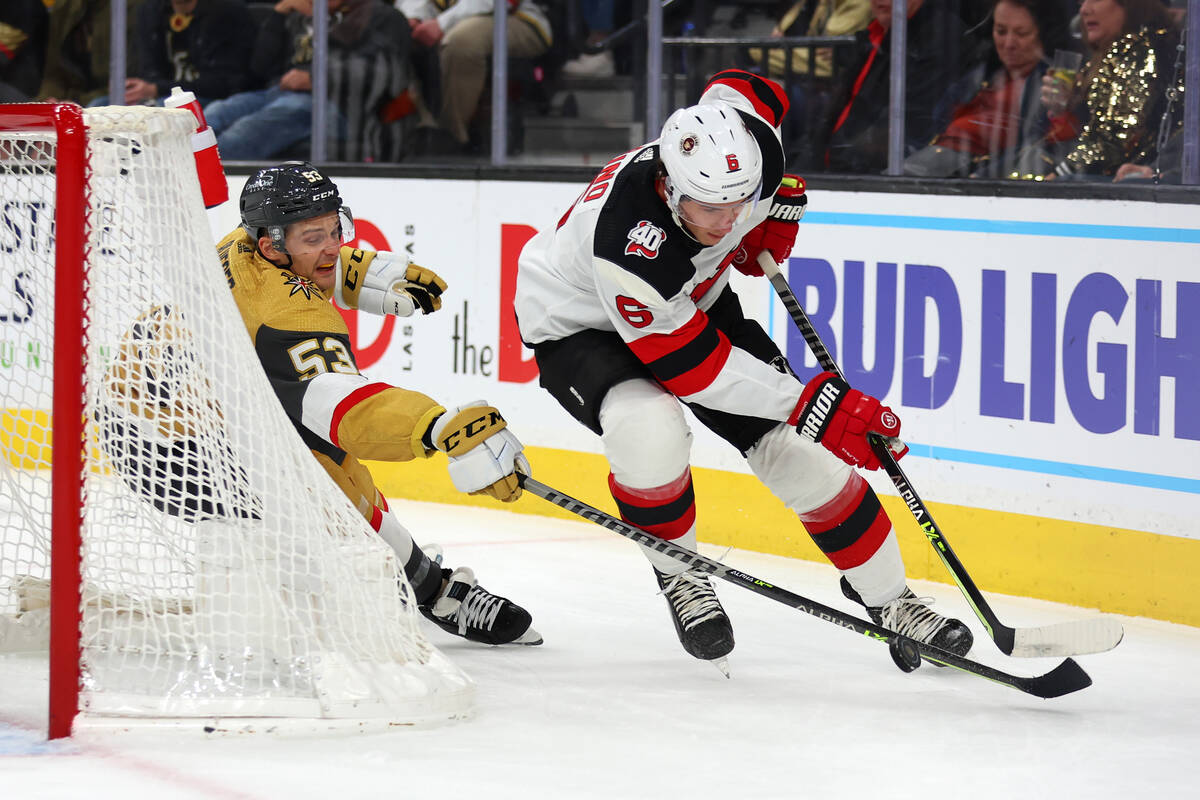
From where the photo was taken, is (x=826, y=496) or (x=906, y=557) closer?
(x=826, y=496)

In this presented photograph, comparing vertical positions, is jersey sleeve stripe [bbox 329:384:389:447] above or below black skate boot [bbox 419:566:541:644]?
above

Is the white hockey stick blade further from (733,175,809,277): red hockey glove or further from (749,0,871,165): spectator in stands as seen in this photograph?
(749,0,871,165): spectator in stands

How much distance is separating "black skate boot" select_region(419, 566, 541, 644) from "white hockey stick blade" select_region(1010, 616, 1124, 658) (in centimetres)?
94

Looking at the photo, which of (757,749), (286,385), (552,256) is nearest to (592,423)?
(552,256)

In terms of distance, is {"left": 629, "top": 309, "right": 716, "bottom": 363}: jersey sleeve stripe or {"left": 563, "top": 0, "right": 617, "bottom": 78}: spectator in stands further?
{"left": 563, "top": 0, "right": 617, "bottom": 78}: spectator in stands

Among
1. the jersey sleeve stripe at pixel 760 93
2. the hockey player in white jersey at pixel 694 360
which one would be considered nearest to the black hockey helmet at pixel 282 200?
the hockey player in white jersey at pixel 694 360

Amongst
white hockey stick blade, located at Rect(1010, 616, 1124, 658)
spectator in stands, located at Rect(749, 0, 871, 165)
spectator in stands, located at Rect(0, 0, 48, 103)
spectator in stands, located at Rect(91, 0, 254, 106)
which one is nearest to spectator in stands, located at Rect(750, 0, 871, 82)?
spectator in stands, located at Rect(749, 0, 871, 165)

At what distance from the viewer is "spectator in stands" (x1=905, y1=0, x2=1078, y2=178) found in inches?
151

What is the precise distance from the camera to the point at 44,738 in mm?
2457

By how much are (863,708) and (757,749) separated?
0.33 meters

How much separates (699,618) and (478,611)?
1.71ft

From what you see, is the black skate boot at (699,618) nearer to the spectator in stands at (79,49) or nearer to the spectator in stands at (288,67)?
the spectator in stands at (288,67)

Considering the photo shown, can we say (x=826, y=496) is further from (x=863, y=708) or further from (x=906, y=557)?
(x=906, y=557)

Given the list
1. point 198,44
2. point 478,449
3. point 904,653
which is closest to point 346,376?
point 478,449
